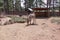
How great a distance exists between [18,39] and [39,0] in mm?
48823

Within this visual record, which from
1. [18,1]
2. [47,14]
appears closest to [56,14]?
[47,14]

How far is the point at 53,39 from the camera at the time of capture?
722cm

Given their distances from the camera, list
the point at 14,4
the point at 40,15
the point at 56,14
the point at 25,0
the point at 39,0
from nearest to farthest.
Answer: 1. the point at 40,15
2. the point at 56,14
3. the point at 25,0
4. the point at 14,4
5. the point at 39,0

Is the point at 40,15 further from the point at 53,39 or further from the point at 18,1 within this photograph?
the point at 18,1

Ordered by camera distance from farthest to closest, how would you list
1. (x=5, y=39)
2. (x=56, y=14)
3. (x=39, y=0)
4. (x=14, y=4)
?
(x=39, y=0)
(x=14, y=4)
(x=56, y=14)
(x=5, y=39)

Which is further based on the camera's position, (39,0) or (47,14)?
(39,0)

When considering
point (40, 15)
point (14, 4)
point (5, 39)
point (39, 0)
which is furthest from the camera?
point (39, 0)

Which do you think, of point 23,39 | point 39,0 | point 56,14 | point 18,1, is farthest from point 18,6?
point 23,39

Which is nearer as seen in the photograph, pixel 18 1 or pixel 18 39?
Result: pixel 18 39

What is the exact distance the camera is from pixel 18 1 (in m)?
50.3

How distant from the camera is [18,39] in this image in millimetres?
7227

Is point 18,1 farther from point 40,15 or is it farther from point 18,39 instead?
point 18,39

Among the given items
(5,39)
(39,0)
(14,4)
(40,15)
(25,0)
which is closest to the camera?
(5,39)

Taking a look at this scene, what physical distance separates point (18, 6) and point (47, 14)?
22866 millimetres
